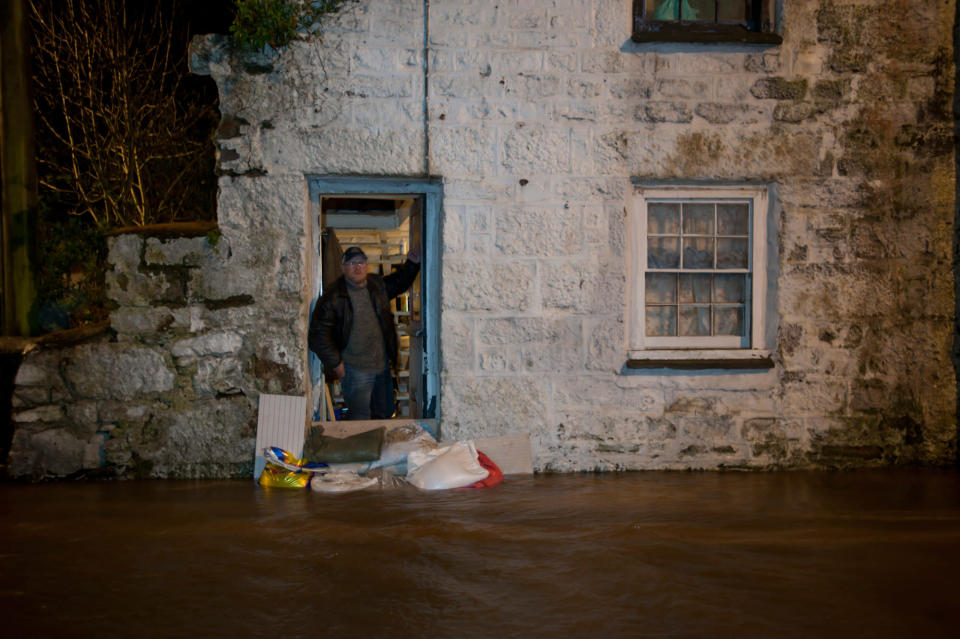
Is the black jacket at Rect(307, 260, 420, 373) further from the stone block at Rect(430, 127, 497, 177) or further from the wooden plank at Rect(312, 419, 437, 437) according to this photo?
the stone block at Rect(430, 127, 497, 177)

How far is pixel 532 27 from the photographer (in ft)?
17.5

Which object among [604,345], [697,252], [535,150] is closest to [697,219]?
[697,252]

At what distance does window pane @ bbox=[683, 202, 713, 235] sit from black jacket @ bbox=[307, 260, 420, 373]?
224 cm

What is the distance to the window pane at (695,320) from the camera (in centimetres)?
567

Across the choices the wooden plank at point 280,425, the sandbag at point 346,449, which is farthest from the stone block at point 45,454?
the sandbag at point 346,449

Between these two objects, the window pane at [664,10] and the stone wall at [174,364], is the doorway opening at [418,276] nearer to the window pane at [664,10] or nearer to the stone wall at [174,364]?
the stone wall at [174,364]

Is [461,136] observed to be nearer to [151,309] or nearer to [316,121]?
[316,121]

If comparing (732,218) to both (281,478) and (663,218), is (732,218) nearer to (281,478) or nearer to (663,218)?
(663,218)

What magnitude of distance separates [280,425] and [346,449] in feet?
1.72

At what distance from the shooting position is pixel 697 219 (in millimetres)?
5664

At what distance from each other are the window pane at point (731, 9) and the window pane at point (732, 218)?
1513 mm

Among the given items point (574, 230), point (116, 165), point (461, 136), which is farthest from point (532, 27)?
point (116, 165)

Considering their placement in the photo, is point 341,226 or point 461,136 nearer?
point 461,136

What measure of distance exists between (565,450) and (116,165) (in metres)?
9.74
